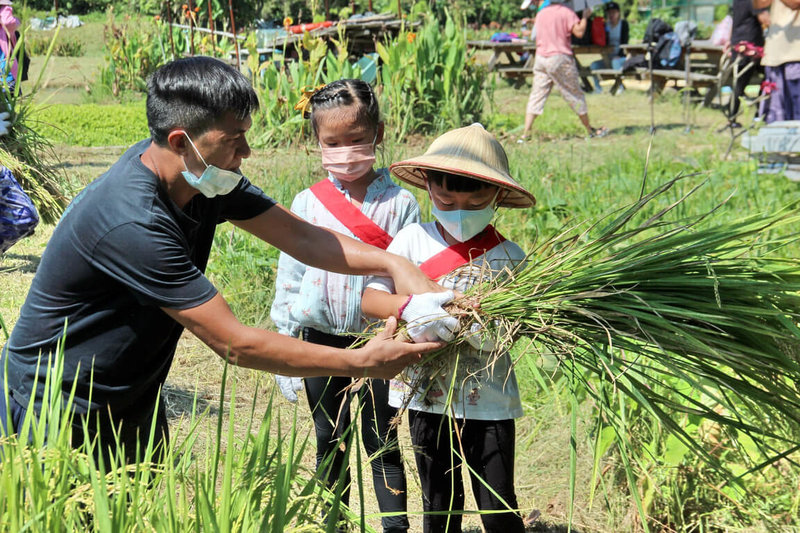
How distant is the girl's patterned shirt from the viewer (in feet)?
8.95

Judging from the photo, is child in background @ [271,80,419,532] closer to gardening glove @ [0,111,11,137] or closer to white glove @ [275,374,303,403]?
white glove @ [275,374,303,403]

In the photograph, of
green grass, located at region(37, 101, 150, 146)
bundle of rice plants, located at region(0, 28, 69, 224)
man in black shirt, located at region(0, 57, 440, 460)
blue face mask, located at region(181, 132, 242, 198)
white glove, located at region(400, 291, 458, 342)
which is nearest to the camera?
man in black shirt, located at region(0, 57, 440, 460)

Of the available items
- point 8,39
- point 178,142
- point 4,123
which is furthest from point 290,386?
point 8,39

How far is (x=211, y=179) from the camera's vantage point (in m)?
2.08

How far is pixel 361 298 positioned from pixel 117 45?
11.0m

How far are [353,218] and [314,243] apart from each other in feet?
0.81

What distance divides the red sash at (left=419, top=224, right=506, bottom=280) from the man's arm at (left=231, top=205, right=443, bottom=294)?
0.43 feet

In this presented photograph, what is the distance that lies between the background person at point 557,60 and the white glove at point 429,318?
7.64 metres

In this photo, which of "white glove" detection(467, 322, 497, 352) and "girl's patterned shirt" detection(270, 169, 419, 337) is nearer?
"white glove" detection(467, 322, 497, 352)

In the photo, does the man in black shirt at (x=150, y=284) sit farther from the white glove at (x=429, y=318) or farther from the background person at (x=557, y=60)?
the background person at (x=557, y=60)

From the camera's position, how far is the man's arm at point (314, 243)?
2.50 metres

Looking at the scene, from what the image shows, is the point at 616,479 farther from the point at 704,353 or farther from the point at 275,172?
the point at 275,172

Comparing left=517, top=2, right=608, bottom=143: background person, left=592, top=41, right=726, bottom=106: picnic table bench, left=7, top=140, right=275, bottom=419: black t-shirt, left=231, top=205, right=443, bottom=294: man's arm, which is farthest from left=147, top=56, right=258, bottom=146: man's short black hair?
left=592, top=41, right=726, bottom=106: picnic table bench

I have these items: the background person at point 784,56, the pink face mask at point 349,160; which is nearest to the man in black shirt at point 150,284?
the pink face mask at point 349,160
